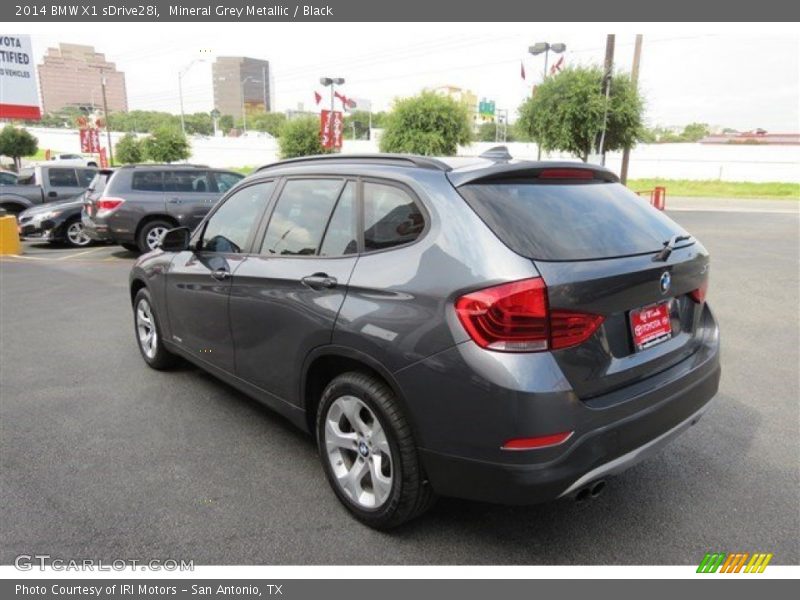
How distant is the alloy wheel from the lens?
274 centimetres

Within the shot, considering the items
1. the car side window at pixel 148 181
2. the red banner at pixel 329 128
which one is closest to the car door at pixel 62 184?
the car side window at pixel 148 181

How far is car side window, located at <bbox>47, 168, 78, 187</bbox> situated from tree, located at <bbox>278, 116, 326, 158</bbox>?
2111cm

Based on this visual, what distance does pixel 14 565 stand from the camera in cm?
264

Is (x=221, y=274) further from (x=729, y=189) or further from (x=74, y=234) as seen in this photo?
(x=729, y=189)

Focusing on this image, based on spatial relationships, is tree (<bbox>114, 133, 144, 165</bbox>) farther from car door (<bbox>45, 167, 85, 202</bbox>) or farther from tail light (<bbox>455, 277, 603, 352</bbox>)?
tail light (<bbox>455, 277, 603, 352</bbox>)

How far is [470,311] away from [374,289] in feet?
1.78

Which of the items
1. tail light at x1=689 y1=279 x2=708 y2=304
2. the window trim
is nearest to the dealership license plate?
tail light at x1=689 y1=279 x2=708 y2=304

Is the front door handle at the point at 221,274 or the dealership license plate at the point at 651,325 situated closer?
the dealership license plate at the point at 651,325

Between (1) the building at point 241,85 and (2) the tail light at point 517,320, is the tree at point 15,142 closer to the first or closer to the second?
(1) the building at point 241,85

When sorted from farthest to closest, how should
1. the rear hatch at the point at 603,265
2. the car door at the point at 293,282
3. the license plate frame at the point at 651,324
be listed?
the car door at the point at 293,282 < the license plate frame at the point at 651,324 < the rear hatch at the point at 603,265

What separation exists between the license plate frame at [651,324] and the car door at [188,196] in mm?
10108

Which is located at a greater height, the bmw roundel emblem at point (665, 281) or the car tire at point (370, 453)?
the bmw roundel emblem at point (665, 281)

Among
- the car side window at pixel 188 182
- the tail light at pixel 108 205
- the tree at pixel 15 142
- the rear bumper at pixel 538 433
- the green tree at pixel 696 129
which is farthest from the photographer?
the green tree at pixel 696 129

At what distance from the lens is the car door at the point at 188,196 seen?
11.5 metres
